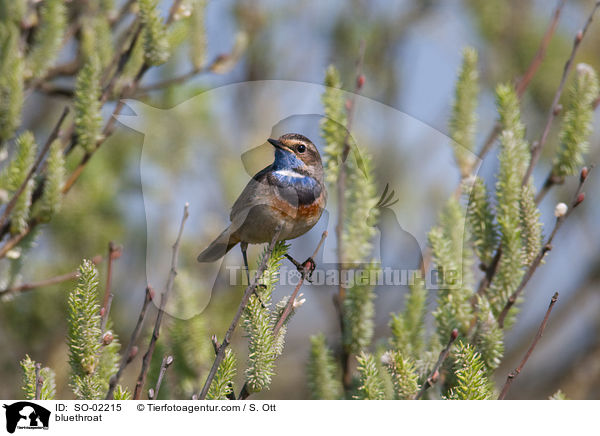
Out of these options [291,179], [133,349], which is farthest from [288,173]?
[133,349]

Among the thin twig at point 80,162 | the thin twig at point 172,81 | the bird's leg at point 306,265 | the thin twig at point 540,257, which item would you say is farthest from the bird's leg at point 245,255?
the thin twig at point 172,81

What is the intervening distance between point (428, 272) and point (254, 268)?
77 centimetres

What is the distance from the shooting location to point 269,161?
69.9 inches

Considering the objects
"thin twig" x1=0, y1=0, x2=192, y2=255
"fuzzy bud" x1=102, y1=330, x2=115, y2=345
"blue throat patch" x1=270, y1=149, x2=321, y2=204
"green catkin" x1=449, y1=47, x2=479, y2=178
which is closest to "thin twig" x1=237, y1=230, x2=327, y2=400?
"blue throat patch" x1=270, y1=149, x2=321, y2=204

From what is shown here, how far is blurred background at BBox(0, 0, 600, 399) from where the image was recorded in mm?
1958

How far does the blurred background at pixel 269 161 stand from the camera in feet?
6.42

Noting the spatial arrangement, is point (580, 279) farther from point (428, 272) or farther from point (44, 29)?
point (44, 29)

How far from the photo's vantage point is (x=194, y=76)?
10.8 ft

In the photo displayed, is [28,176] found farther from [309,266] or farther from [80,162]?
[309,266]

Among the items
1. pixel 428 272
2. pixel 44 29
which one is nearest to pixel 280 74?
pixel 44 29

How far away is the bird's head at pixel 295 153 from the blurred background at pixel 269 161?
0.04 meters
